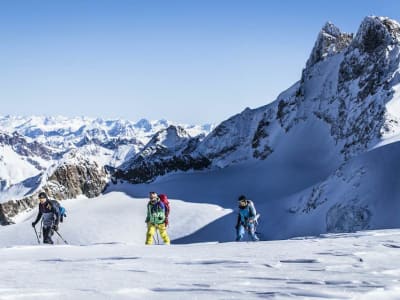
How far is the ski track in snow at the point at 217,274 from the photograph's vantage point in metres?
6.41

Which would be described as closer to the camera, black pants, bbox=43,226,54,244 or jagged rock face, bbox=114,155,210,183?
black pants, bbox=43,226,54,244

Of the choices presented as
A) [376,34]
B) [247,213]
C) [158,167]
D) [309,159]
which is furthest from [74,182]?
[247,213]

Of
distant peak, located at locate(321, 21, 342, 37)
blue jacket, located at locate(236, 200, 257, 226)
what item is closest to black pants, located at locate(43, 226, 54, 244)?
blue jacket, located at locate(236, 200, 257, 226)

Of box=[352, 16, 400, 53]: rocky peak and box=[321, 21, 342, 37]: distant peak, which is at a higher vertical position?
box=[321, 21, 342, 37]: distant peak

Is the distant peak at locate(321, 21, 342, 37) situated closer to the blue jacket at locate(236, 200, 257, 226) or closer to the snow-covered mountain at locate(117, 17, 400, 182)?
the snow-covered mountain at locate(117, 17, 400, 182)

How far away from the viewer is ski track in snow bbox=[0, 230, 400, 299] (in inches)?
252

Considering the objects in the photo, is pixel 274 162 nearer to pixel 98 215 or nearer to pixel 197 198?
pixel 197 198

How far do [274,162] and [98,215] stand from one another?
2261 cm

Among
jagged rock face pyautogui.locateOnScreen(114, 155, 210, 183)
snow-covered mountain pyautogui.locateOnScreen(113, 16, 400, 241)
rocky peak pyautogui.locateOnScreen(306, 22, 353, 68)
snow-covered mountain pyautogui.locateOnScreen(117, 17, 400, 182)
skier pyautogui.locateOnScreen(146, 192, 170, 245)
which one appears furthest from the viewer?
rocky peak pyautogui.locateOnScreen(306, 22, 353, 68)

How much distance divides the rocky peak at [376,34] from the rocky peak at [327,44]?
27.2 ft

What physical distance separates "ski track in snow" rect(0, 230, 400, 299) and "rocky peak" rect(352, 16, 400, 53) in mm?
42970

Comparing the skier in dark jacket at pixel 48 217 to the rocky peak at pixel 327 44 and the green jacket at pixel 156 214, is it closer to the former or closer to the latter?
the green jacket at pixel 156 214

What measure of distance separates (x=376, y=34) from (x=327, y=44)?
448 inches

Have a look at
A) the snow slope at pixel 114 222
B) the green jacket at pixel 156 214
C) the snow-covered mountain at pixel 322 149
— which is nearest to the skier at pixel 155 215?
the green jacket at pixel 156 214
